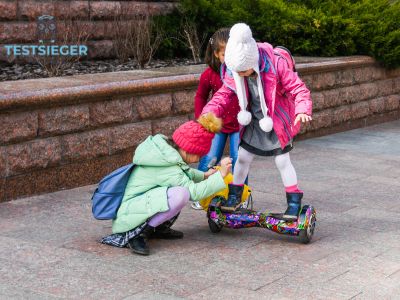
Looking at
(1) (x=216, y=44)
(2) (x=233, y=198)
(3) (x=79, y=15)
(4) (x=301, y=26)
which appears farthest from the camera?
(4) (x=301, y=26)

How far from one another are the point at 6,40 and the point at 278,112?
4832mm

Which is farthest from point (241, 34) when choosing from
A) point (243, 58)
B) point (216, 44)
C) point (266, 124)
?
point (216, 44)

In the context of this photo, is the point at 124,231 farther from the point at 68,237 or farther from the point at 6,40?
the point at 6,40

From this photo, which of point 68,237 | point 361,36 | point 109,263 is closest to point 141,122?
point 68,237

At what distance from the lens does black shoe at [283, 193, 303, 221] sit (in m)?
5.51

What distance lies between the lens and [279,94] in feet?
18.3

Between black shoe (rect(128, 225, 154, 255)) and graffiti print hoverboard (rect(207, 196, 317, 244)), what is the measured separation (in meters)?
0.58

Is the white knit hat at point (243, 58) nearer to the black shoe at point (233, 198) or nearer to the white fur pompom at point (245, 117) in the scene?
the white fur pompom at point (245, 117)

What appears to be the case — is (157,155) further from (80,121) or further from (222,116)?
(80,121)

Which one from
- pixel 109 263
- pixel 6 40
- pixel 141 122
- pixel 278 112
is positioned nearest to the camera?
pixel 109 263

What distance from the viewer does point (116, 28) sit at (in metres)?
10.3

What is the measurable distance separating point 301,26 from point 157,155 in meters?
6.15

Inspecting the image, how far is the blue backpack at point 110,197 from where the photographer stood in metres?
5.30

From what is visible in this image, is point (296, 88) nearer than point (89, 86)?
Yes
